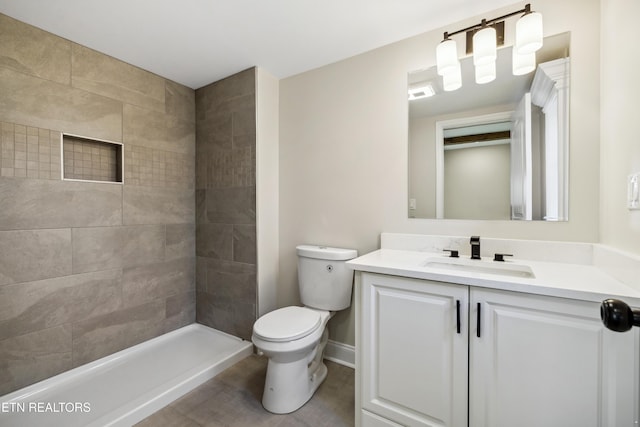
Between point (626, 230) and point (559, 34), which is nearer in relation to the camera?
point (626, 230)

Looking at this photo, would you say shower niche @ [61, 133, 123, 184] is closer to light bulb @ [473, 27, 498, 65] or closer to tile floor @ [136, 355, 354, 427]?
tile floor @ [136, 355, 354, 427]

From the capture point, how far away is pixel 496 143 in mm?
1483

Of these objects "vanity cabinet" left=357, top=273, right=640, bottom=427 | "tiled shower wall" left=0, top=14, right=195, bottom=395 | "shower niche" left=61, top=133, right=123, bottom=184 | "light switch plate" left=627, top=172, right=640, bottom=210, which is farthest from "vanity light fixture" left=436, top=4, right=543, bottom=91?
"shower niche" left=61, top=133, right=123, bottom=184

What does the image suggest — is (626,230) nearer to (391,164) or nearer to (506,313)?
(506,313)

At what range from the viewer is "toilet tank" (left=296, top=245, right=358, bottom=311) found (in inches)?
70.9

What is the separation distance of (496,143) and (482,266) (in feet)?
2.21

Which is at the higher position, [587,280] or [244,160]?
[244,160]

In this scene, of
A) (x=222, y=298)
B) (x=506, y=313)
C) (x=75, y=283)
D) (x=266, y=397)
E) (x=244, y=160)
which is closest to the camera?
(x=506, y=313)

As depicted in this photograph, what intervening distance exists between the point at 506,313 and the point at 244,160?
1.90 meters

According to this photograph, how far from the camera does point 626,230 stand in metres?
1.04

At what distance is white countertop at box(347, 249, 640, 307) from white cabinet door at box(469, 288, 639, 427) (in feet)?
0.14

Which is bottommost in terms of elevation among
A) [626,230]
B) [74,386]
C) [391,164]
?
[74,386]

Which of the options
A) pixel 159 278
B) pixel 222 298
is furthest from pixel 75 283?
pixel 222 298

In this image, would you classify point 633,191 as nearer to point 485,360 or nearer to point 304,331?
point 485,360
